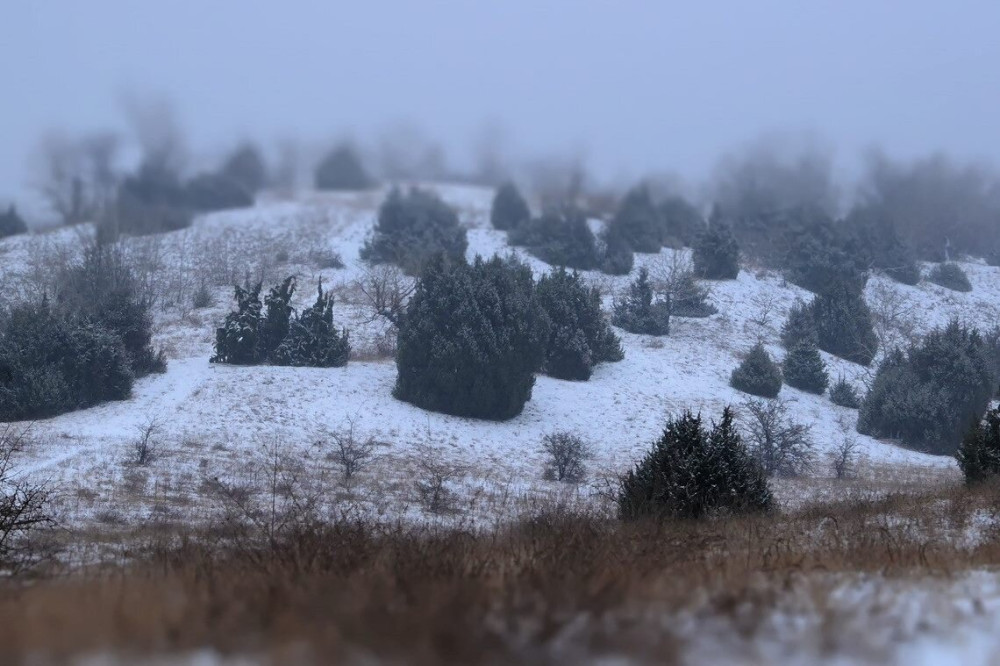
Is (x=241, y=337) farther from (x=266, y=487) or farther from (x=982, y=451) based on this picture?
(x=982, y=451)

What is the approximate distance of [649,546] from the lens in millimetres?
6922

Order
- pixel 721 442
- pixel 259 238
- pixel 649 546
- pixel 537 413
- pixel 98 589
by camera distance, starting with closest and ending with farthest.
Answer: pixel 98 589, pixel 649 546, pixel 721 442, pixel 537 413, pixel 259 238

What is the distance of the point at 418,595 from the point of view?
427 centimetres

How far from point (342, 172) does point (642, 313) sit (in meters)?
11.1

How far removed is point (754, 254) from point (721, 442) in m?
25.9

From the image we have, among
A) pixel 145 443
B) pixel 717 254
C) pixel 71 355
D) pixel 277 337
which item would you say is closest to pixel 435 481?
pixel 145 443

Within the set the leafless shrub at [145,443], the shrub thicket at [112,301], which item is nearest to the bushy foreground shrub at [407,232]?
the shrub thicket at [112,301]

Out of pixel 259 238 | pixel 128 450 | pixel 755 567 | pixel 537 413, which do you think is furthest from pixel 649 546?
pixel 259 238

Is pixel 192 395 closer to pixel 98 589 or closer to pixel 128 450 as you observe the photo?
pixel 128 450

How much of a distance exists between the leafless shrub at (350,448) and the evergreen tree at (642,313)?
12.2 metres

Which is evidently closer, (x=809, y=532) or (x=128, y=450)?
(x=809, y=532)

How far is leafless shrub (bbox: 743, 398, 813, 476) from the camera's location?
18578 millimetres

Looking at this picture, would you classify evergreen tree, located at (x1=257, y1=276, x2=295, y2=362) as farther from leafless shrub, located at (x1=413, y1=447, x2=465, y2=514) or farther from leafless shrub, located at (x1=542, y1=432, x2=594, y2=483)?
leafless shrub, located at (x1=542, y1=432, x2=594, y2=483)

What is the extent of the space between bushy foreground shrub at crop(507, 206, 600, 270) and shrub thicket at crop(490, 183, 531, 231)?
745 mm
